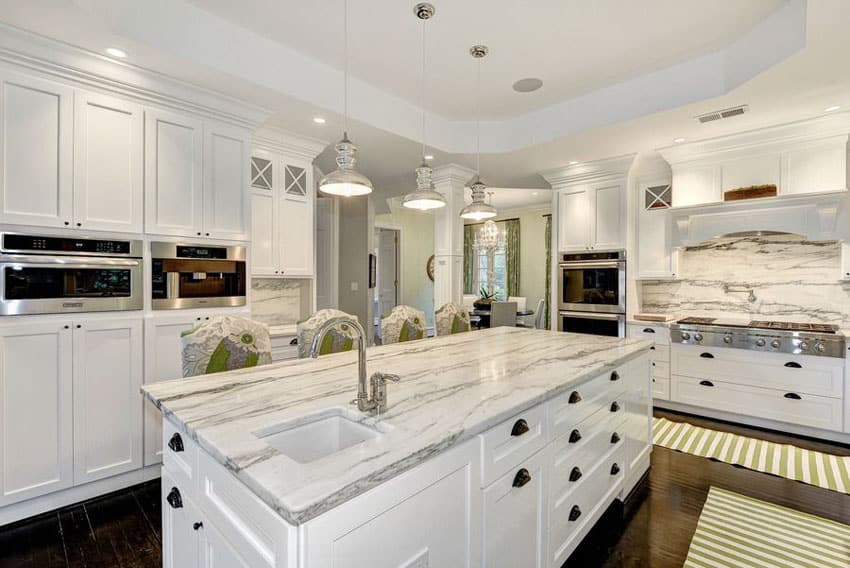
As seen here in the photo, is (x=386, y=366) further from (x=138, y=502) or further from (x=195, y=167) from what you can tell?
(x=195, y=167)

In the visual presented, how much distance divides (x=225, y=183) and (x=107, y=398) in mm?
1578

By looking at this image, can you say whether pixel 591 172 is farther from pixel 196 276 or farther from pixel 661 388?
pixel 196 276

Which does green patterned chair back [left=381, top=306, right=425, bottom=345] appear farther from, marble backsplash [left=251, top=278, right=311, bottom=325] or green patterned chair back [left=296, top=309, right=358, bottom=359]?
marble backsplash [left=251, top=278, right=311, bottom=325]

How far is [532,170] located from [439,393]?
3.91 meters

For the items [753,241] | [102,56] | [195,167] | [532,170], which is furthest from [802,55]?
[102,56]

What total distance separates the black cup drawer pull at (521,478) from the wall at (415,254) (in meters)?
7.08

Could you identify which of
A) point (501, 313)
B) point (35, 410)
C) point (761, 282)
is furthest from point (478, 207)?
point (501, 313)

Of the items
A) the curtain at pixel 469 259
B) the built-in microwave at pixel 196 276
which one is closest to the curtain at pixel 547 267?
the curtain at pixel 469 259

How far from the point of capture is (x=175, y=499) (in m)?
1.29

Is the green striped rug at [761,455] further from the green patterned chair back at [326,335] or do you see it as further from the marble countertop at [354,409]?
the green patterned chair back at [326,335]

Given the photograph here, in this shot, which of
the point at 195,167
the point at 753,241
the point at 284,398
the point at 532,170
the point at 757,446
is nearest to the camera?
the point at 284,398

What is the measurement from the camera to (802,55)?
7.70ft

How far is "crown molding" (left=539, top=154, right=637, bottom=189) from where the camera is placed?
4293 millimetres

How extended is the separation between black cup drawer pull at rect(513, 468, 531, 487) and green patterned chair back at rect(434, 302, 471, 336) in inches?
81.7
